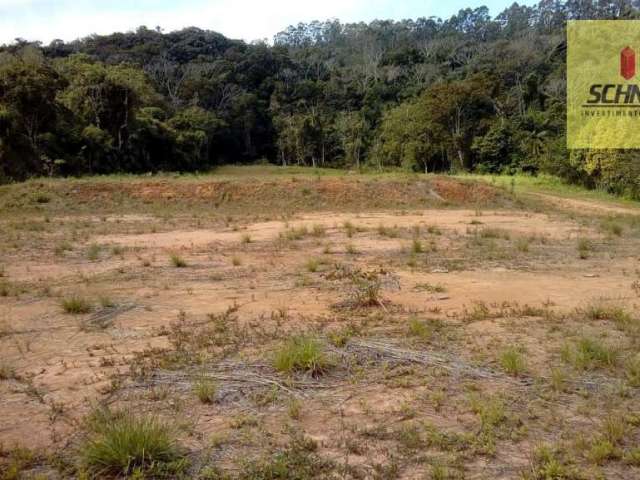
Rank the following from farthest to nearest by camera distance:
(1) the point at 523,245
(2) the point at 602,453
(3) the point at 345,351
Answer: (1) the point at 523,245, (3) the point at 345,351, (2) the point at 602,453

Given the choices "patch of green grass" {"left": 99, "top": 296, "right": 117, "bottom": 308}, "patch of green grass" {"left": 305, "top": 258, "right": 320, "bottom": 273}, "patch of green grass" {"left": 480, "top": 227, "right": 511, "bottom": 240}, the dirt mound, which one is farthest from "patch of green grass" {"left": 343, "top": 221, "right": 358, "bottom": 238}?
"patch of green grass" {"left": 99, "top": 296, "right": 117, "bottom": 308}

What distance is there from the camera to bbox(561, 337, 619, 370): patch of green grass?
4.33 m

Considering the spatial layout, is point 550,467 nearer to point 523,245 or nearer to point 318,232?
point 523,245

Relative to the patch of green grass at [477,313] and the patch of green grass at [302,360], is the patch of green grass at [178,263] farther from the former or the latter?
the patch of green grass at [302,360]

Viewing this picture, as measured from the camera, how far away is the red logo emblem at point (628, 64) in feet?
91.9

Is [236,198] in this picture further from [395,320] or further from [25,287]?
[395,320]

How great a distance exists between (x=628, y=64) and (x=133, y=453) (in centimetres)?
3165

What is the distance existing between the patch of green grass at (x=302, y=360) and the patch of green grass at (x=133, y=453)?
1312 mm

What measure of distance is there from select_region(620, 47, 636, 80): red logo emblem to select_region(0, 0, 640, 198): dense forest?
425 cm

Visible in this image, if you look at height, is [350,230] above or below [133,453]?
below

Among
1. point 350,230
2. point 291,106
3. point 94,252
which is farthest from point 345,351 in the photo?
point 291,106

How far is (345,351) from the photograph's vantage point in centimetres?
469

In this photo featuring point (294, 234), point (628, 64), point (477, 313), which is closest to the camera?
point (477, 313)

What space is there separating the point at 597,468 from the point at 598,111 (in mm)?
26334
